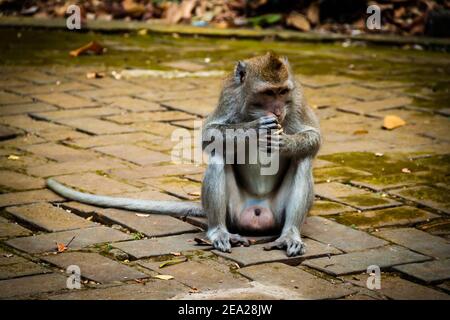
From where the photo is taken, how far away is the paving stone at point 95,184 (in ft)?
20.5

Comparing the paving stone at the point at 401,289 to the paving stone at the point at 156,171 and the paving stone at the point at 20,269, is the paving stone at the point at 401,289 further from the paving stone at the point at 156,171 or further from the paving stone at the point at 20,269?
the paving stone at the point at 156,171

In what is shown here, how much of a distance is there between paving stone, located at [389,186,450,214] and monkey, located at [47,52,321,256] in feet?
3.45

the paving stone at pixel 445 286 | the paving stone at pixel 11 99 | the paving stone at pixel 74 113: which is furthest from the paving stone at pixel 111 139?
the paving stone at pixel 445 286

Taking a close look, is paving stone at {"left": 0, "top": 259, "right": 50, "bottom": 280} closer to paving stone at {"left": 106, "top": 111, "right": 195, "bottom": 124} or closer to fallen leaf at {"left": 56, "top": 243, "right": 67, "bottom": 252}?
fallen leaf at {"left": 56, "top": 243, "right": 67, "bottom": 252}

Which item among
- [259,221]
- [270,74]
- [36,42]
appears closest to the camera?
[270,74]

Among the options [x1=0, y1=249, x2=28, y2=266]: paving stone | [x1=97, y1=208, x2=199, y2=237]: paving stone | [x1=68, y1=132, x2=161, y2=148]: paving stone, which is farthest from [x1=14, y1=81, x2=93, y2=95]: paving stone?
[x1=0, y1=249, x2=28, y2=266]: paving stone

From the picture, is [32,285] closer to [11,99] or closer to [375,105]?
[11,99]

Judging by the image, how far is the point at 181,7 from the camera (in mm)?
13797

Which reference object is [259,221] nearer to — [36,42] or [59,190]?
[59,190]

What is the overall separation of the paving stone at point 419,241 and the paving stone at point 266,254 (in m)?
0.42

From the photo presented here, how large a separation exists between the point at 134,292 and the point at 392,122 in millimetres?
4236
